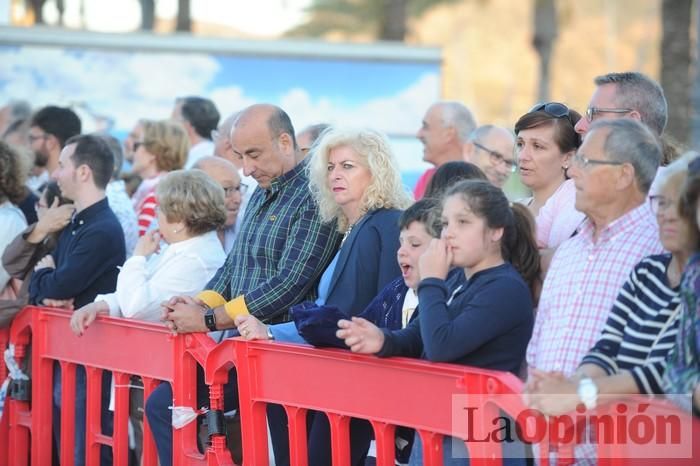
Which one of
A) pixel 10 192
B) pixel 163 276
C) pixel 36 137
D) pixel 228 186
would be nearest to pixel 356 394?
pixel 163 276

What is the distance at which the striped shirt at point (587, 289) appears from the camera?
13.5 feet

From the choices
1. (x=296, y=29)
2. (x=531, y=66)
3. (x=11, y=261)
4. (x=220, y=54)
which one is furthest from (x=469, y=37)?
(x=11, y=261)

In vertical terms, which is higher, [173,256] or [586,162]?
[586,162]

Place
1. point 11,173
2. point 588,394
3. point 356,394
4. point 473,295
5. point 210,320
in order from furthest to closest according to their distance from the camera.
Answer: point 11,173
point 210,320
point 356,394
point 473,295
point 588,394

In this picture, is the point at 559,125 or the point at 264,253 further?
the point at 264,253

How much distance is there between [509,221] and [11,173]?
443 centimetres

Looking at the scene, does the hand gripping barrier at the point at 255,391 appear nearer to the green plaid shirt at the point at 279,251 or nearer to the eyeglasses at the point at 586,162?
the green plaid shirt at the point at 279,251

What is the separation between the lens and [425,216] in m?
4.97

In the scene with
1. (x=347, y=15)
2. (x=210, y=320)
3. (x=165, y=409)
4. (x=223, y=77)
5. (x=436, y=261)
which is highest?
(x=347, y=15)

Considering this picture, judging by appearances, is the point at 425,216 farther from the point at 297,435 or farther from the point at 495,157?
the point at 495,157

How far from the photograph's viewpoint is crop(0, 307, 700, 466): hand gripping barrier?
13.2ft

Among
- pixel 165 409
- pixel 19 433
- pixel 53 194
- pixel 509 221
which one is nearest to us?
pixel 509 221

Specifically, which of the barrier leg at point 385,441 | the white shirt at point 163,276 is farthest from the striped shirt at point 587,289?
the white shirt at point 163,276

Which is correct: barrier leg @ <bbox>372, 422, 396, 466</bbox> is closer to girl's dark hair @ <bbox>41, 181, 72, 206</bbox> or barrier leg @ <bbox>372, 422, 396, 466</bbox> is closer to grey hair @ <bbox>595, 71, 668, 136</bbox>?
grey hair @ <bbox>595, 71, 668, 136</bbox>
